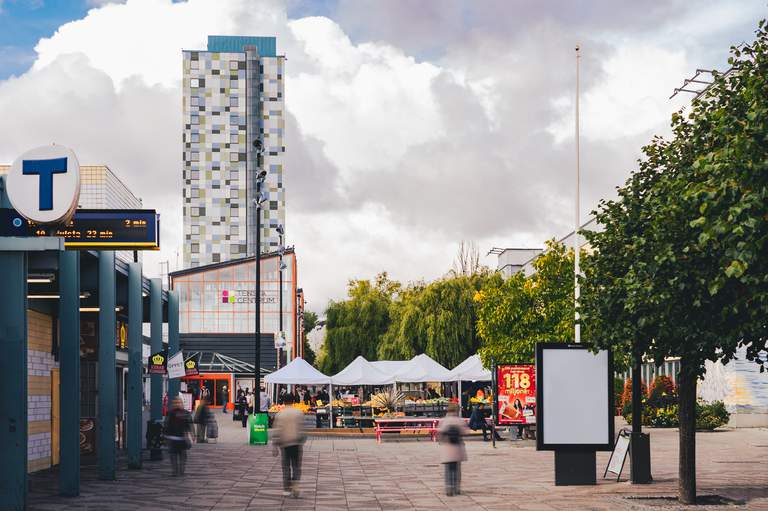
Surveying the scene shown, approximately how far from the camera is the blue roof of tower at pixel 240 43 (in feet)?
560

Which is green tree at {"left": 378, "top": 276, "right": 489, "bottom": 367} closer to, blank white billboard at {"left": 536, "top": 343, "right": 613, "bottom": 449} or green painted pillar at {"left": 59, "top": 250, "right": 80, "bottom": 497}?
blank white billboard at {"left": 536, "top": 343, "right": 613, "bottom": 449}

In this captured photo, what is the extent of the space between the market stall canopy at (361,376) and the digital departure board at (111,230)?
2829 centimetres

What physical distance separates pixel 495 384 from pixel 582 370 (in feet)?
39.0

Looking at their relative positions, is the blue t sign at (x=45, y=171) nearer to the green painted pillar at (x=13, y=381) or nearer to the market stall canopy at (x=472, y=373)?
the green painted pillar at (x=13, y=381)

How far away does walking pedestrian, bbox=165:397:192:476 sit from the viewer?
73.9ft

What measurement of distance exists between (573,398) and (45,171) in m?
10.1

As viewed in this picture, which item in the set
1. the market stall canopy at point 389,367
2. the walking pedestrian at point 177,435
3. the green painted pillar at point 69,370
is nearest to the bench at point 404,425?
the market stall canopy at point 389,367

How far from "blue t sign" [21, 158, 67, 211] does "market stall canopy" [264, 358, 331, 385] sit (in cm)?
3064

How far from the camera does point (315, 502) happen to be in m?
17.7

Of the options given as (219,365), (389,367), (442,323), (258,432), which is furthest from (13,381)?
(219,365)

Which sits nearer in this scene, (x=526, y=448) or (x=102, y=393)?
(x=102, y=393)

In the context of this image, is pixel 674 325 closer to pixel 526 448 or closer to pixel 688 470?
pixel 688 470

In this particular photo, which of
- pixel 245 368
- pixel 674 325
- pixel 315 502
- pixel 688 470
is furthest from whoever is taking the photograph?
pixel 245 368

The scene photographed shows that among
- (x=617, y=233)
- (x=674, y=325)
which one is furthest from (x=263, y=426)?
(x=674, y=325)
